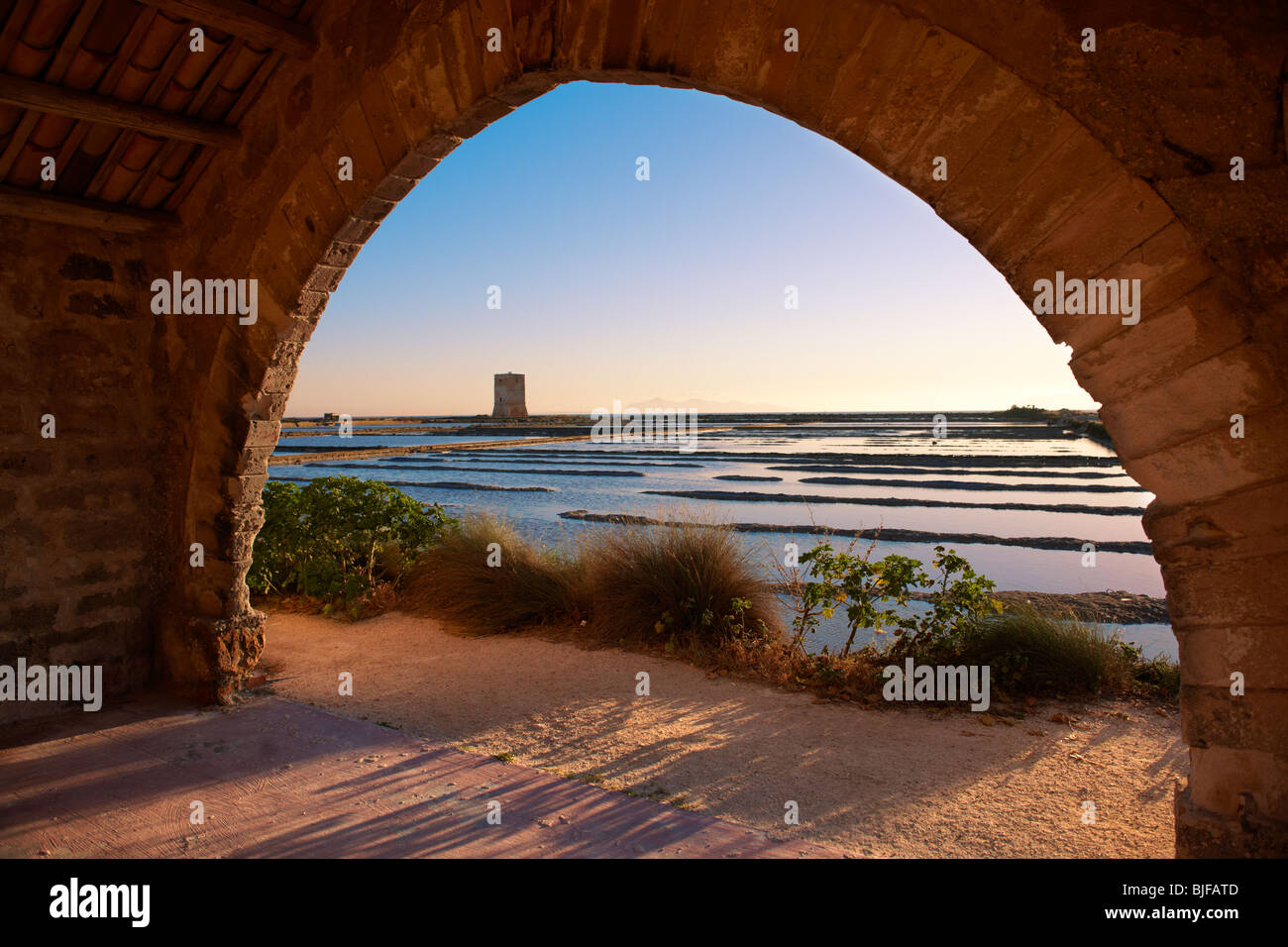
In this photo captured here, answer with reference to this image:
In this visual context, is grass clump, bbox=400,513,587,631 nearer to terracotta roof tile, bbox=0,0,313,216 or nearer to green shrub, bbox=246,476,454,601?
green shrub, bbox=246,476,454,601

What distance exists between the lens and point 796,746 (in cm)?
419

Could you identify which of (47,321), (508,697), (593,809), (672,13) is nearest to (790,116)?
(672,13)

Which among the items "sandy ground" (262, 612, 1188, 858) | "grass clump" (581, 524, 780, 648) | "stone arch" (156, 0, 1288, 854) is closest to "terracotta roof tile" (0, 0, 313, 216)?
"stone arch" (156, 0, 1288, 854)

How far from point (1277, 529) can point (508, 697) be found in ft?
13.7

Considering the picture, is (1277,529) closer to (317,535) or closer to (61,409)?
(61,409)

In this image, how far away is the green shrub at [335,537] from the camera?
7352 millimetres

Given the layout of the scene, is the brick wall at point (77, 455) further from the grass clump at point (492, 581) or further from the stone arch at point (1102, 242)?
the stone arch at point (1102, 242)

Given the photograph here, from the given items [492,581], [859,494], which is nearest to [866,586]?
[492,581]

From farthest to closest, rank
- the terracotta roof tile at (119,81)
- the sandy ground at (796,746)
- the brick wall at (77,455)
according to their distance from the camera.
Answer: the brick wall at (77,455) < the terracotta roof tile at (119,81) < the sandy ground at (796,746)

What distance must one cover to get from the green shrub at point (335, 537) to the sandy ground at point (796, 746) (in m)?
1.42

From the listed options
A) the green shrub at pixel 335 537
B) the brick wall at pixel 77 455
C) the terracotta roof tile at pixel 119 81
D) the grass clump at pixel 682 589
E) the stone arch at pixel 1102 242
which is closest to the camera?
the stone arch at pixel 1102 242

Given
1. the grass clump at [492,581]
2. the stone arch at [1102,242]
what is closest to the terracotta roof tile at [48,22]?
the stone arch at [1102,242]

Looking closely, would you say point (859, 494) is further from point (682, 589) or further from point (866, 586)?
point (866, 586)

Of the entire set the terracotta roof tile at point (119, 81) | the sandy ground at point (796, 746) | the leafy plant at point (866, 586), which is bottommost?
the sandy ground at point (796, 746)
